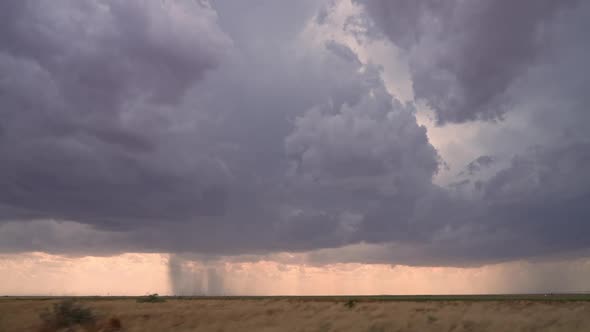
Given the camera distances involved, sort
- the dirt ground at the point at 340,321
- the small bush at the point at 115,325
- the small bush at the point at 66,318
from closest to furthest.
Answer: the dirt ground at the point at 340,321 < the small bush at the point at 115,325 < the small bush at the point at 66,318

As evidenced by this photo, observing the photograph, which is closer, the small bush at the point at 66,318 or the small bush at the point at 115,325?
the small bush at the point at 115,325

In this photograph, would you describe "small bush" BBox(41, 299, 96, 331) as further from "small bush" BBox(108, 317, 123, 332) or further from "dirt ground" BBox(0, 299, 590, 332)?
"small bush" BBox(108, 317, 123, 332)

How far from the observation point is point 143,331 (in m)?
38.9

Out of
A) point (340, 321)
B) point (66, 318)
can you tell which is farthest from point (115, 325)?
point (340, 321)

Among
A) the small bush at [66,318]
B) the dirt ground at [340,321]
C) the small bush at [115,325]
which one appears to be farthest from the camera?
the small bush at [66,318]

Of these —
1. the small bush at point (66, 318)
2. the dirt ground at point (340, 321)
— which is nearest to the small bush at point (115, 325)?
the dirt ground at point (340, 321)

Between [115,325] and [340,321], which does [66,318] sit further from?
[340,321]

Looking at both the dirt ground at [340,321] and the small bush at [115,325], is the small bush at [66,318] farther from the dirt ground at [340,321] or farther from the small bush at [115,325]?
the small bush at [115,325]

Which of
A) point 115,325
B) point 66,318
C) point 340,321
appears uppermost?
point 66,318

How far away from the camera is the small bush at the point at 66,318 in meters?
42.2

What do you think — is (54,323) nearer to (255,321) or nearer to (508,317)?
(255,321)

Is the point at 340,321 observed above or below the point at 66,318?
below

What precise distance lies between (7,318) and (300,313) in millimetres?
30686

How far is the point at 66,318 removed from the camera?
1678 inches
